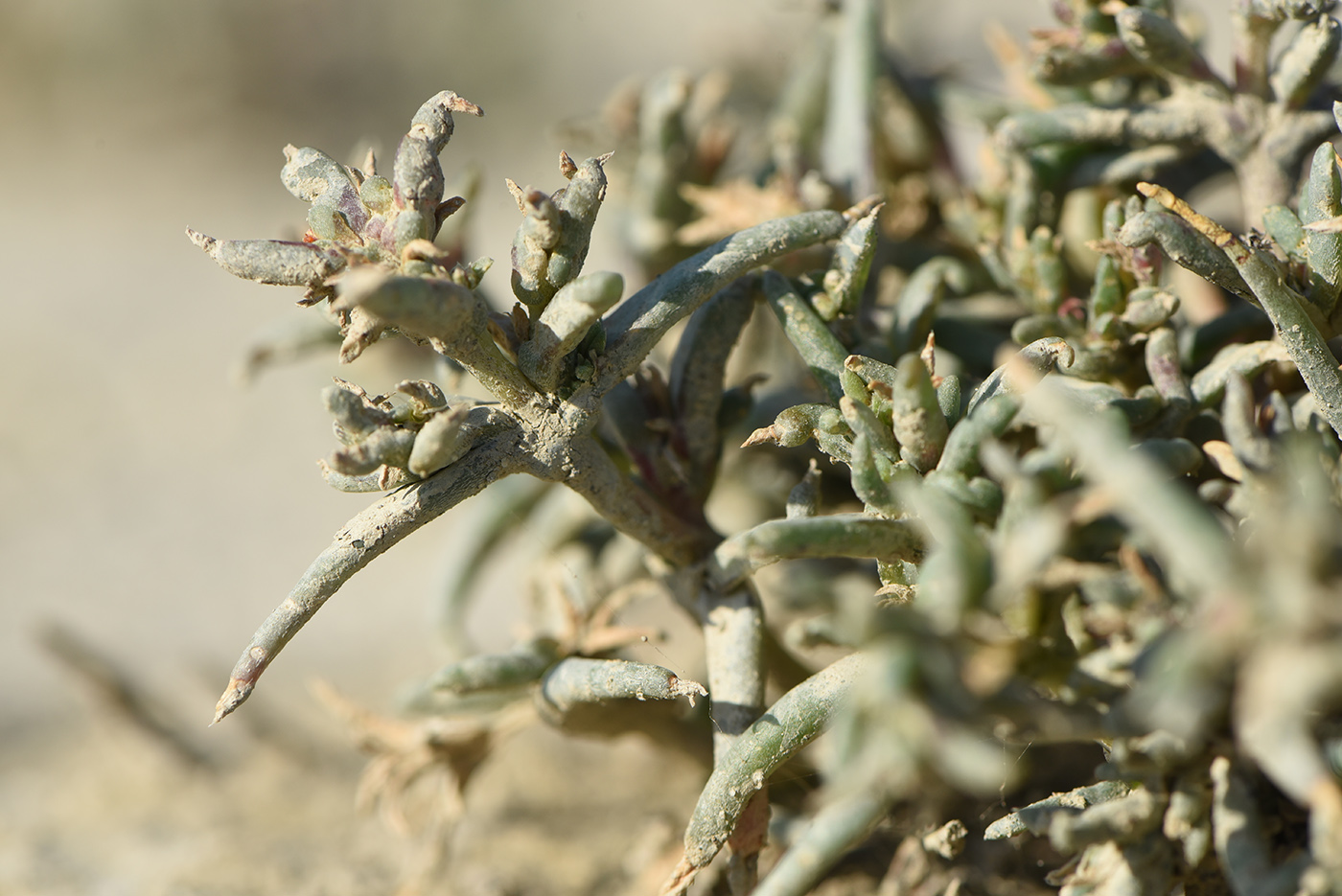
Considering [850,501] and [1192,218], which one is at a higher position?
[1192,218]

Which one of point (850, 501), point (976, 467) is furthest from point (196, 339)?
point (976, 467)

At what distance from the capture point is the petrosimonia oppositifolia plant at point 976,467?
0.60m

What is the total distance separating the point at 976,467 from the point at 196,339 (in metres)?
3.42

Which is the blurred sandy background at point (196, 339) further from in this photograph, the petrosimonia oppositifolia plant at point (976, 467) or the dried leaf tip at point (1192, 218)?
the dried leaf tip at point (1192, 218)

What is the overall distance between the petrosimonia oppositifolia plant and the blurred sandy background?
0.58m

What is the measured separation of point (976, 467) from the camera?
818mm

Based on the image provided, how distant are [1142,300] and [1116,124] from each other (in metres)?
0.27

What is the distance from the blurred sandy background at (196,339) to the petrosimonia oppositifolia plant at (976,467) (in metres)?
0.58

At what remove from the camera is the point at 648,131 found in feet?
5.28

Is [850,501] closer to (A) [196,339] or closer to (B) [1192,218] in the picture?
(B) [1192,218]

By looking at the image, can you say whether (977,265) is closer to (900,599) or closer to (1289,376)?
(1289,376)

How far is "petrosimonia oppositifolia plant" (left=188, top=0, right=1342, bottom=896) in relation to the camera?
23.6 inches

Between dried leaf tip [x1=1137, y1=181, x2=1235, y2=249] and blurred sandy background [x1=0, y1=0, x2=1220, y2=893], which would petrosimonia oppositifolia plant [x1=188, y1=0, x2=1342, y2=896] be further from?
blurred sandy background [x1=0, y1=0, x2=1220, y2=893]

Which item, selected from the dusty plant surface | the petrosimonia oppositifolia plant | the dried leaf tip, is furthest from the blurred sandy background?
the dried leaf tip
